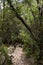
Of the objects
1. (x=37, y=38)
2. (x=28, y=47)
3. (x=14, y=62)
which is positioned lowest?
(x=14, y=62)

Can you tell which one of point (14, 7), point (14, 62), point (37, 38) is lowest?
point (14, 62)

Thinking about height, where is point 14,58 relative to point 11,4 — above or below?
below

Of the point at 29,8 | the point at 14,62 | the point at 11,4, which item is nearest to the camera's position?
the point at 11,4

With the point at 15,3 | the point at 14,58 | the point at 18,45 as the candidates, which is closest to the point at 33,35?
the point at 15,3

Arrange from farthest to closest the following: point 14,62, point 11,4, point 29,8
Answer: point 14,62 → point 29,8 → point 11,4

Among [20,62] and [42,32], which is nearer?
[42,32]

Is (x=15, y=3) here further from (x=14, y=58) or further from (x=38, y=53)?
(x=14, y=58)

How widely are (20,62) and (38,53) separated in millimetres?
1352

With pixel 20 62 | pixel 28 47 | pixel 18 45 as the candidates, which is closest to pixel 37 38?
pixel 28 47

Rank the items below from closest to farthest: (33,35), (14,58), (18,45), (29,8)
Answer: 1. (33,35)
2. (29,8)
3. (14,58)
4. (18,45)

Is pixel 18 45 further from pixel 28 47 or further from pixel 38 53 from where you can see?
pixel 38 53

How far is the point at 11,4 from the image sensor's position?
6098mm

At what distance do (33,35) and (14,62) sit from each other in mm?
1910

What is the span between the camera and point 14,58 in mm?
9359
